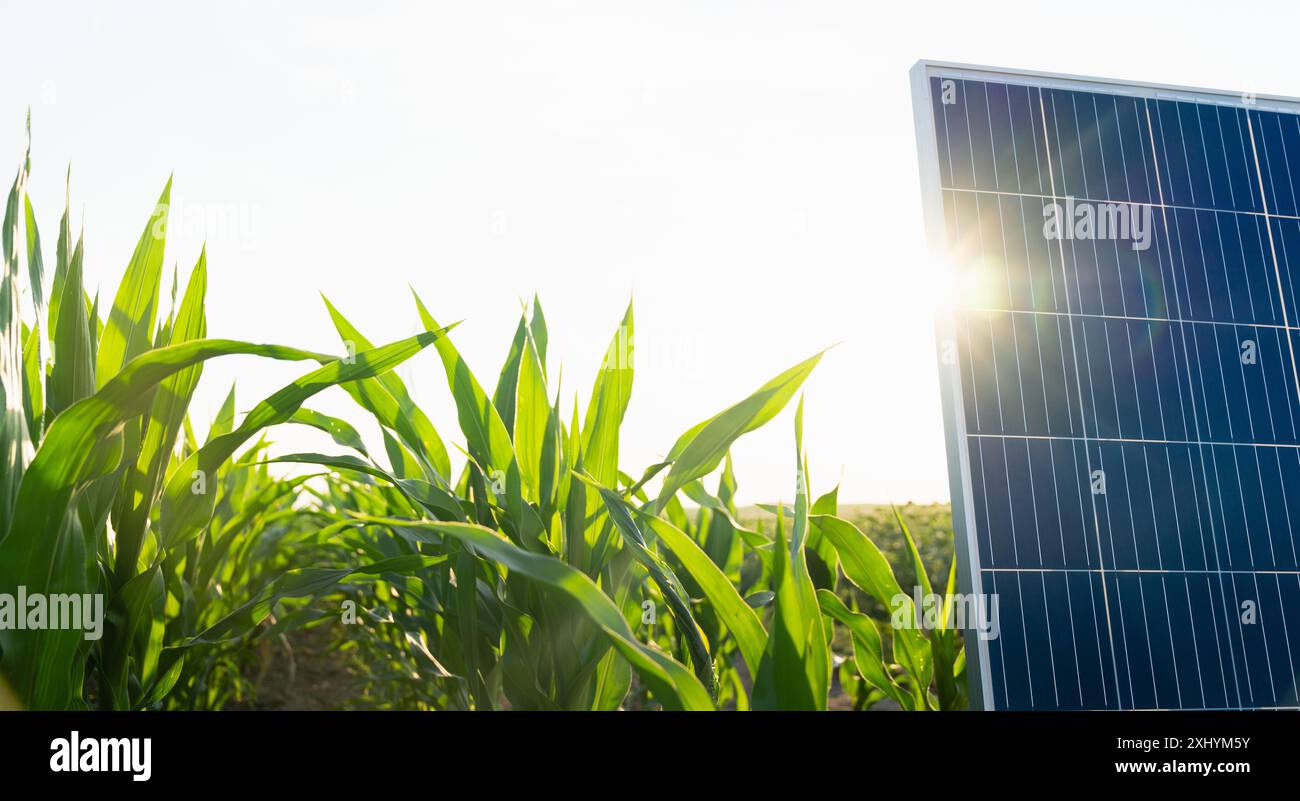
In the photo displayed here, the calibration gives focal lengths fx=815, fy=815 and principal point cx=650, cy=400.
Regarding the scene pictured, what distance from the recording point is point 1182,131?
3.57 metres

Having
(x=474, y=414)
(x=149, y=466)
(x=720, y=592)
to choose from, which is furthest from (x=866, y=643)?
(x=149, y=466)

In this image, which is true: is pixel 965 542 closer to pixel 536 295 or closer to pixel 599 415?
pixel 599 415

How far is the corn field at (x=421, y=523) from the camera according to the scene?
144cm

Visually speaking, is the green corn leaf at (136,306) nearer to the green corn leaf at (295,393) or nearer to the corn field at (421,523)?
the corn field at (421,523)

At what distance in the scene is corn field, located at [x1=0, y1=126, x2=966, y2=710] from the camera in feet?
4.74

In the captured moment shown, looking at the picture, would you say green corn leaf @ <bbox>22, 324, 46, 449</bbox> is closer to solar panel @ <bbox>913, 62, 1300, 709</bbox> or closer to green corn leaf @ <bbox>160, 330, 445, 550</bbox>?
green corn leaf @ <bbox>160, 330, 445, 550</bbox>

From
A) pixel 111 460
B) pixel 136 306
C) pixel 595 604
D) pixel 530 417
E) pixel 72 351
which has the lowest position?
pixel 595 604

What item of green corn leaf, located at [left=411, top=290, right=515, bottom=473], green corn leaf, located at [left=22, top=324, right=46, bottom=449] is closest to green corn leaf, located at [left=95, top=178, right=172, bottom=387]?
green corn leaf, located at [left=22, top=324, right=46, bottom=449]

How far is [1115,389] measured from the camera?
3.09 meters

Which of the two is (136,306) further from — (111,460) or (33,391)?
(111,460)

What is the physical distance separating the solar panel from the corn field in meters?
0.48

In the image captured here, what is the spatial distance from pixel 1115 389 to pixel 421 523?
284cm

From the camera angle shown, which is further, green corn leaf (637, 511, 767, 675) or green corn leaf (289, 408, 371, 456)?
green corn leaf (289, 408, 371, 456)
